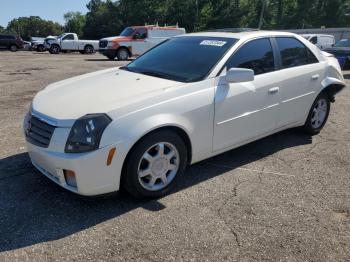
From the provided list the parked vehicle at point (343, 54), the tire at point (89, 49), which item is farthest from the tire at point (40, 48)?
the parked vehicle at point (343, 54)

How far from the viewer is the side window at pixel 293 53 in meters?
4.91

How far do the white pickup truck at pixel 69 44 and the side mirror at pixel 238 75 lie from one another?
90.7 feet

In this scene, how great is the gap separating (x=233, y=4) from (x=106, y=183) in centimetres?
6259

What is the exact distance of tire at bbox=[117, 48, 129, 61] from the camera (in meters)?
21.8

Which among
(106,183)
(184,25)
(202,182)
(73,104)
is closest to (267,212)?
(202,182)

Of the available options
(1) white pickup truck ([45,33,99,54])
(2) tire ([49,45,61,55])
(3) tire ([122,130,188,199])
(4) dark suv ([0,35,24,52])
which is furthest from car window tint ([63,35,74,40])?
(3) tire ([122,130,188,199])

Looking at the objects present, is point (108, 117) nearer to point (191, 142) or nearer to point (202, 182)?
point (191, 142)

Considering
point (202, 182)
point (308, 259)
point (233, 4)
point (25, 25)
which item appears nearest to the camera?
point (308, 259)

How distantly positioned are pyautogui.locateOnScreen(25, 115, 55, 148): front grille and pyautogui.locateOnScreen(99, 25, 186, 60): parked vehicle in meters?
18.7

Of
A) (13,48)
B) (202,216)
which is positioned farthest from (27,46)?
(202,216)

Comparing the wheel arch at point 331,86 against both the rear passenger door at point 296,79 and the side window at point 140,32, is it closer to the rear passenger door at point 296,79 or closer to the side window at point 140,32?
the rear passenger door at point 296,79

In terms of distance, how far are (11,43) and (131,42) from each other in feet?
60.5

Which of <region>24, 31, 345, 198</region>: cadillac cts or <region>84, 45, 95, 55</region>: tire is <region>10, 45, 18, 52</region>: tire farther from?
<region>24, 31, 345, 198</region>: cadillac cts

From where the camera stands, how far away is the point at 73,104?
354 centimetres
